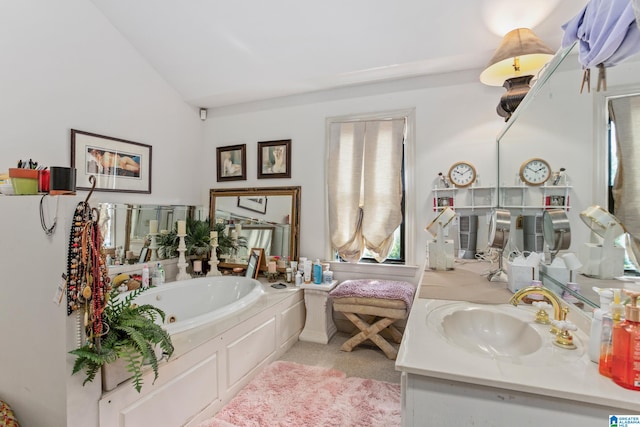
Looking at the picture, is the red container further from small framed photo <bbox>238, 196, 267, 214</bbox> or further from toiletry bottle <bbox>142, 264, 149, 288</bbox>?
small framed photo <bbox>238, 196, 267, 214</bbox>

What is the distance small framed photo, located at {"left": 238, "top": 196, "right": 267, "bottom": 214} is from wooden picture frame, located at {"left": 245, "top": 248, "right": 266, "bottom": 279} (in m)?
0.46

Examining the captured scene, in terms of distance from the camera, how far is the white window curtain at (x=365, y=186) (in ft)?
9.61

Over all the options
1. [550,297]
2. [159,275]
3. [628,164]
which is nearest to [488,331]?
[550,297]

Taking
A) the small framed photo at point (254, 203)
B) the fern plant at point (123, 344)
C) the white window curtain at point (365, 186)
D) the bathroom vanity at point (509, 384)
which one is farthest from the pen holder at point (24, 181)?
the white window curtain at point (365, 186)

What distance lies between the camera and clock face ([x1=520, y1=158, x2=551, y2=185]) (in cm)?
160

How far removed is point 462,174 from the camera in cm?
269

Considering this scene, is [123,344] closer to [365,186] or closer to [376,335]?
[376,335]

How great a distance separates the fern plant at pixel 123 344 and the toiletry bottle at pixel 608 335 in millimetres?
1544

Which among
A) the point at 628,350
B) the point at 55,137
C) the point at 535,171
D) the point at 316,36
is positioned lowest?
the point at 628,350

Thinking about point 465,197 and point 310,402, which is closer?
point 310,402

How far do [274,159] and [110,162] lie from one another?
5.12 ft

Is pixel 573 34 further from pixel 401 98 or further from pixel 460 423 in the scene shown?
pixel 401 98

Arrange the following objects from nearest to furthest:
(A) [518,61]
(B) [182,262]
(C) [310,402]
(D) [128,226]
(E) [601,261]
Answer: (E) [601,261] → (C) [310,402] → (A) [518,61] → (D) [128,226] → (B) [182,262]

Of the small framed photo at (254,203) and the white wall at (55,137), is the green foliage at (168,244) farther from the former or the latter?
the small framed photo at (254,203)
